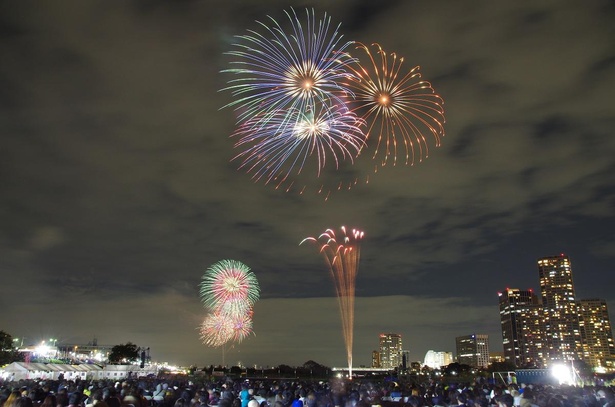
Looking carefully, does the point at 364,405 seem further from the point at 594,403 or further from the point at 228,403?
the point at 594,403

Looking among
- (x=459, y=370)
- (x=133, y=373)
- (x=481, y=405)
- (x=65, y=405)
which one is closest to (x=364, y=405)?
(x=481, y=405)

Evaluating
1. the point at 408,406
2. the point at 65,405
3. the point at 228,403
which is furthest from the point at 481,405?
the point at 65,405

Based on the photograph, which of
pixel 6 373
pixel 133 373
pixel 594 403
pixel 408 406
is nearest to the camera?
pixel 408 406

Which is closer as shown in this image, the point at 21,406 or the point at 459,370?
the point at 21,406

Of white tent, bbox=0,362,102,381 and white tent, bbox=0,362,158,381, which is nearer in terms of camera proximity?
white tent, bbox=0,362,102,381

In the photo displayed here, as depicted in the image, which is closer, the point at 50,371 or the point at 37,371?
the point at 37,371

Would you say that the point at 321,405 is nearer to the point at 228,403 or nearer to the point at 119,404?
the point at 228,403

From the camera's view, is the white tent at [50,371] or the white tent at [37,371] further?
the white tent at [50,371]

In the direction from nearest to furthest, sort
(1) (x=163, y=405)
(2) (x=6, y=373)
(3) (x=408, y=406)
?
1. (3) (x=408, y=406)
2. (1) (x=163, y=405)
3. (2) (x=6, y=373)

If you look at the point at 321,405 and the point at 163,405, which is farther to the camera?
the point at 163,405
